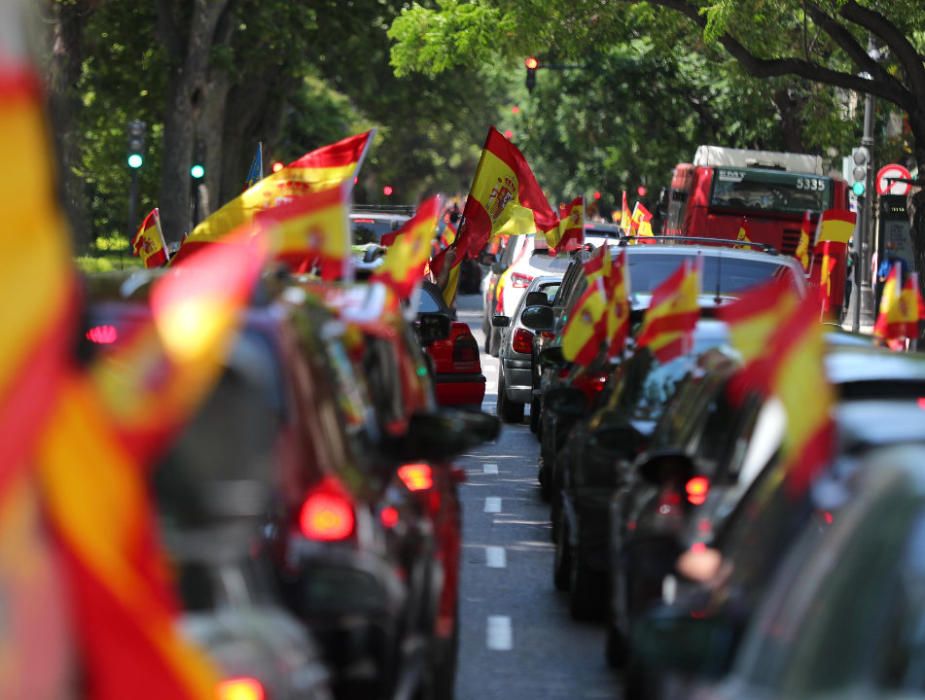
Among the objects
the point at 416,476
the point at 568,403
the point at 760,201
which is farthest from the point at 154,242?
the point at 760,201

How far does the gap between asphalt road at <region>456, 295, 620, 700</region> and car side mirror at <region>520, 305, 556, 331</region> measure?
1.13m

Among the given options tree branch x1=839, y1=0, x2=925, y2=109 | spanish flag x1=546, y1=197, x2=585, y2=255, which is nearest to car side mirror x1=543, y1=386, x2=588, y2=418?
spanish flag x1=546, y1=197, x2=585, y2=255

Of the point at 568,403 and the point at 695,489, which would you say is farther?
the point at 568,403

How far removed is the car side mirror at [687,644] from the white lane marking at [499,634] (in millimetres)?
4693

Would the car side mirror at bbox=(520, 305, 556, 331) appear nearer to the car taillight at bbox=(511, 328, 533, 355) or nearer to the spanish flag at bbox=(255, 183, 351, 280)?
the car taillight at bbox=(511, 328, 533, 355)

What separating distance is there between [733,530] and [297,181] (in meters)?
6.87

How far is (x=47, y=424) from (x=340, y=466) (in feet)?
8.38

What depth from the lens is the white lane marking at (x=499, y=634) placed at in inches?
365

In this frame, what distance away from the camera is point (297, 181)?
12.6 m

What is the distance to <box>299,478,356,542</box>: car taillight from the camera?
5.32 metres

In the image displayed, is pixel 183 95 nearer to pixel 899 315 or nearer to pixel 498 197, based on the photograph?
pixel 498 197

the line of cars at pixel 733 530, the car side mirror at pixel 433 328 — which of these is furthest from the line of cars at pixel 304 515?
the car side mirror at pixel 433 328

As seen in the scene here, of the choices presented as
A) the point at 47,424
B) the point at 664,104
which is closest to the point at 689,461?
the point at 47,424

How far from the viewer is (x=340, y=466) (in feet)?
18.8
